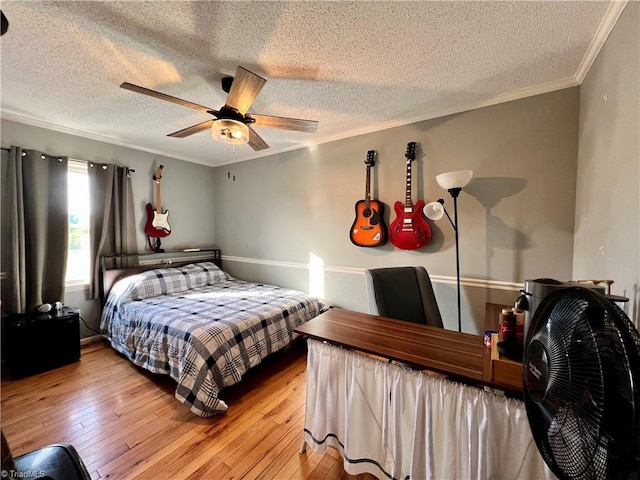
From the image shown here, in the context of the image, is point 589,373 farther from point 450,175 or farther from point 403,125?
point 403,125

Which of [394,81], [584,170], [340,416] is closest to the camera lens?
[340,416]

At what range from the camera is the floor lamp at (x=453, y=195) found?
1.98m

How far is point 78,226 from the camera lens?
299 centimetres

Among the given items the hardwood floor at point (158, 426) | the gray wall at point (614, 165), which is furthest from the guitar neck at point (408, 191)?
the hardwood floor at point (158, 426)

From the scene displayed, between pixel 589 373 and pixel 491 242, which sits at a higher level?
pixel 491 242

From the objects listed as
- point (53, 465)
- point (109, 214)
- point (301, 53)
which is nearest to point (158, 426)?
point (53, 465)

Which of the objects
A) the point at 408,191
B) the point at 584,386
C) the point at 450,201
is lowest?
the point at 584,386

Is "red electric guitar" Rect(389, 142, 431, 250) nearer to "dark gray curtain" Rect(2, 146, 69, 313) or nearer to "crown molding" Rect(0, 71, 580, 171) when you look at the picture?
"crown molding" Rect(0, 71, 580, 171)

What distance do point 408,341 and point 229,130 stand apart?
1766 mm

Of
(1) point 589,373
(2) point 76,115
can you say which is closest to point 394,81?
(1) point 589,373

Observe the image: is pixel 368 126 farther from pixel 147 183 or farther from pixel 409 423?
pixel 147 183

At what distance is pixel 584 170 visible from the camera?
Answer: 5.83 feet

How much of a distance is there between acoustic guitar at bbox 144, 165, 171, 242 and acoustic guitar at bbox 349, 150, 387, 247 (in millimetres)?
2596

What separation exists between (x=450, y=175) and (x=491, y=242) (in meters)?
0.77
